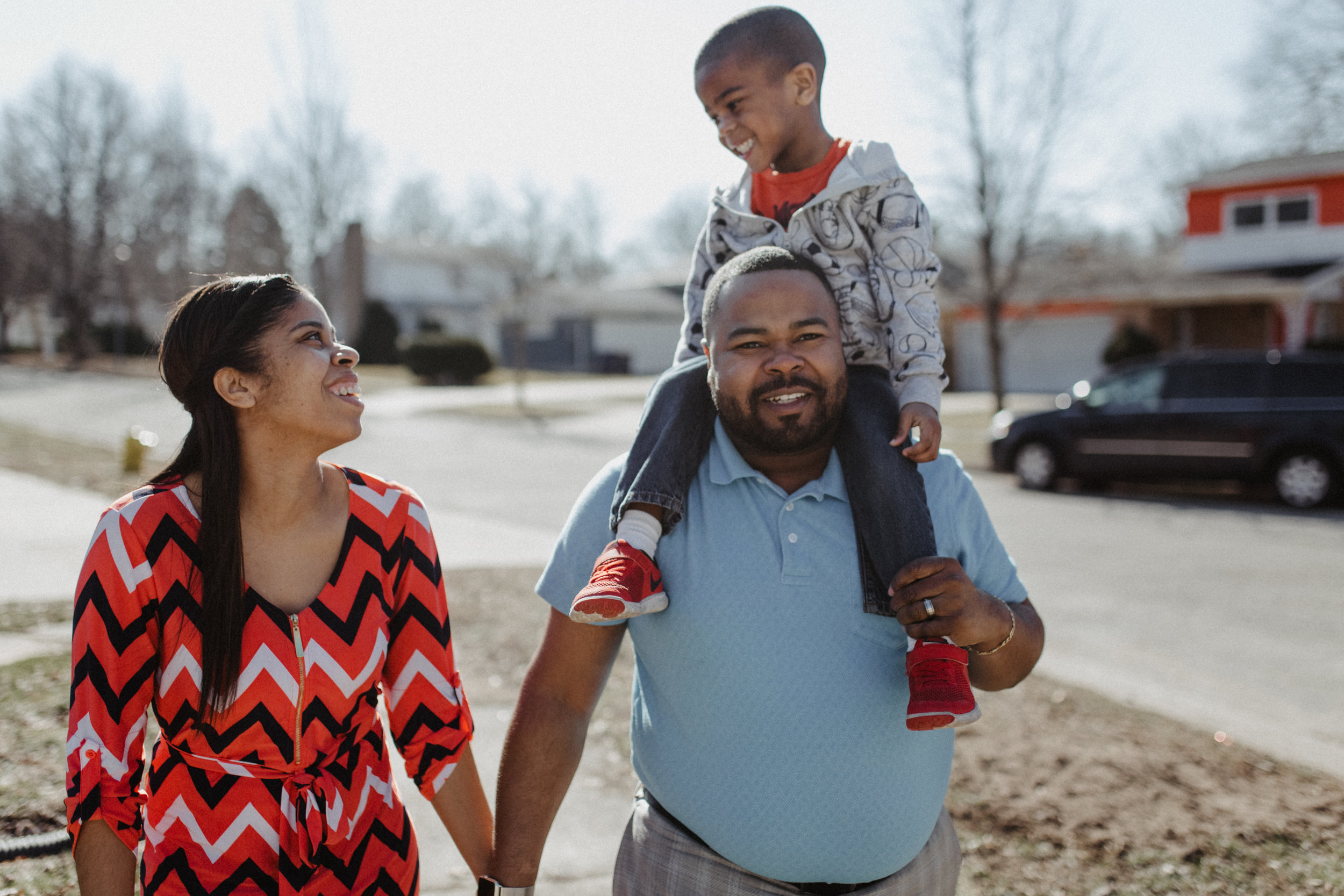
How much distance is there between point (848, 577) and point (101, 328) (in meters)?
60.1

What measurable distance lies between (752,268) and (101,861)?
1.69 m

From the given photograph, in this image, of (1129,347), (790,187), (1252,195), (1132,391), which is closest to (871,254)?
(790,187)

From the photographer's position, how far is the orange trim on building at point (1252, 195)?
2783cm

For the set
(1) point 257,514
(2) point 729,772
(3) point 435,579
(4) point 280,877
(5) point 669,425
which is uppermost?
(5) point 669,425

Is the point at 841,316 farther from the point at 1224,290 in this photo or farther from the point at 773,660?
the point at 1224,290

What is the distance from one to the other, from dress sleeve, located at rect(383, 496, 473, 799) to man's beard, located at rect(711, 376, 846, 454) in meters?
0.70

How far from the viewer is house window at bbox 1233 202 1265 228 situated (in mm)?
29547

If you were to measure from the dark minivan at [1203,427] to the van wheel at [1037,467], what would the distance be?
0.01m

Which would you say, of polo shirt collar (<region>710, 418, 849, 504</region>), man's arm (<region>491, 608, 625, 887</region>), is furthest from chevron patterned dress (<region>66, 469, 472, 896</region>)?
polo shirt collar (<region>710, 418, 849, 504</region>)

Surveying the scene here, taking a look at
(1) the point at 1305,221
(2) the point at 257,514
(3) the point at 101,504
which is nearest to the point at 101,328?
(3) the point at 101,504

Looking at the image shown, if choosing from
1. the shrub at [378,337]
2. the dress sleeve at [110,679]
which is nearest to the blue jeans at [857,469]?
the dress sleeve at [110,679]

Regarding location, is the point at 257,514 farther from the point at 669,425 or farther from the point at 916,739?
the point at 916,739

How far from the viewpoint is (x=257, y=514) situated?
2.08 m

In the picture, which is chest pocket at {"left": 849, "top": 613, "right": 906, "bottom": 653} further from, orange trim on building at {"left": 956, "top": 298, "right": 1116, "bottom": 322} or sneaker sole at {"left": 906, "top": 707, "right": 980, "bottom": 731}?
orange trim on building at {"left": 956, "top": 298, "right": 1116, "bottom": 322}
